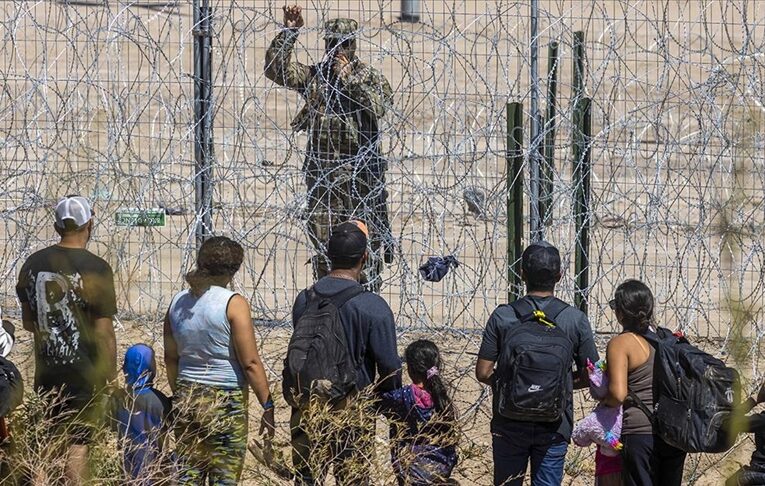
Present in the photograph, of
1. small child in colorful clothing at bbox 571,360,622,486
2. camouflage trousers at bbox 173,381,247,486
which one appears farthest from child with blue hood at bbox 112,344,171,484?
small child in colorful clothing at bbox 571,360,622,486

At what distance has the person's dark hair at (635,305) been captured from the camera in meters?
4.50

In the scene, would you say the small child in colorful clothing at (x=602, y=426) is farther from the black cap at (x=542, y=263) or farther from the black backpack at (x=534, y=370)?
the black cap at (x=542, y=263)

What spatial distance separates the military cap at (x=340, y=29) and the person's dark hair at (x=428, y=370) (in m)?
2.40

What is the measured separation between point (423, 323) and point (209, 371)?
98.5 inches

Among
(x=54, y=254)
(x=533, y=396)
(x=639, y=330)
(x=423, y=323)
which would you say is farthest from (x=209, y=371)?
(x=423, y=323)

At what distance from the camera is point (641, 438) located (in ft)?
14.8

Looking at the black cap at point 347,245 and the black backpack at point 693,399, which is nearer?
the black backpack at point 693,399

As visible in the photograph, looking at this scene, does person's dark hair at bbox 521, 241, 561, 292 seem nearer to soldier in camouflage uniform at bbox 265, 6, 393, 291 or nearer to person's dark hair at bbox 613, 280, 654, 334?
person's dark hair at bbox 613, 280, 654, 334

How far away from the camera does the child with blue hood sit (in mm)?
4406

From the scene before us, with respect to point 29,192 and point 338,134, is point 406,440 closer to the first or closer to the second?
point 338,134

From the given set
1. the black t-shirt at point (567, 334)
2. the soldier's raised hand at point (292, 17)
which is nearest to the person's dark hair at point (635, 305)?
the black t-shirt at point (567, 334)

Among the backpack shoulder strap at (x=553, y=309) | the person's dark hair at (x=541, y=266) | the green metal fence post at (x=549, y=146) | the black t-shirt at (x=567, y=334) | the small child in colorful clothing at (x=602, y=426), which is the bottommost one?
the small child in colorful clothing at (x=602, y=426)

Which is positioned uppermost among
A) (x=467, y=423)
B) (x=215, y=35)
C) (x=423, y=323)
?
(x=215, y=35)

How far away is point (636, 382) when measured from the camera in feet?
14.9
